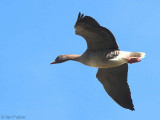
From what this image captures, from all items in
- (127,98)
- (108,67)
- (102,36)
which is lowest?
(127,98)

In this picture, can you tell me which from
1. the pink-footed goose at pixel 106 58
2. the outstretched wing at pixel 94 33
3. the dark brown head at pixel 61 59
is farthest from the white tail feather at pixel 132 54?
the dark brown head at pixel 61 59

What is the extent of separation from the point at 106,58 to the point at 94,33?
2.86 ft

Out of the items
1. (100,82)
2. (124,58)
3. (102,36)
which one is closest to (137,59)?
(124,58)

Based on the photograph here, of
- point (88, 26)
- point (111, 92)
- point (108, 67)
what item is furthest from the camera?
point (111, 92)

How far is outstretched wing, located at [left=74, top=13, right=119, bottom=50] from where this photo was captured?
1216 centimetres

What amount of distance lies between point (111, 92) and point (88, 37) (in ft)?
7.88

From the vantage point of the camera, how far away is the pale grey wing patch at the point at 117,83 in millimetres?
13773

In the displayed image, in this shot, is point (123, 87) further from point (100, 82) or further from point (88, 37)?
point (88, 37)

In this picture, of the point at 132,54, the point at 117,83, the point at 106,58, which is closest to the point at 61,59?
the point at 106,58

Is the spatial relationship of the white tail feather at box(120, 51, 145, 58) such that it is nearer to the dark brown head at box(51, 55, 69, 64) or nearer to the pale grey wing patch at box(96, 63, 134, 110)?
the pale grey wing patch at box(96, 63, 134, 110)

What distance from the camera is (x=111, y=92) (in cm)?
1421

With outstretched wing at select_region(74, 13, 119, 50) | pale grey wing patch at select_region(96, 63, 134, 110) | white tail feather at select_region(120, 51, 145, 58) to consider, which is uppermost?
outstretched wing at select_region(74, 13, 119, 50)

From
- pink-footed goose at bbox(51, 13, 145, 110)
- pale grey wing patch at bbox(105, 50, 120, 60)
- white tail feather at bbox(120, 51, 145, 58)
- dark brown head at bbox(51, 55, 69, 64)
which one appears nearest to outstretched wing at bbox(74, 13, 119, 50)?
pink-footed goose at bbox(51, 13, 145, 110)

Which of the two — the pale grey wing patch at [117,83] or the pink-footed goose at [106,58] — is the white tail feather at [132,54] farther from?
the pale grey wing patch at [117,83]
